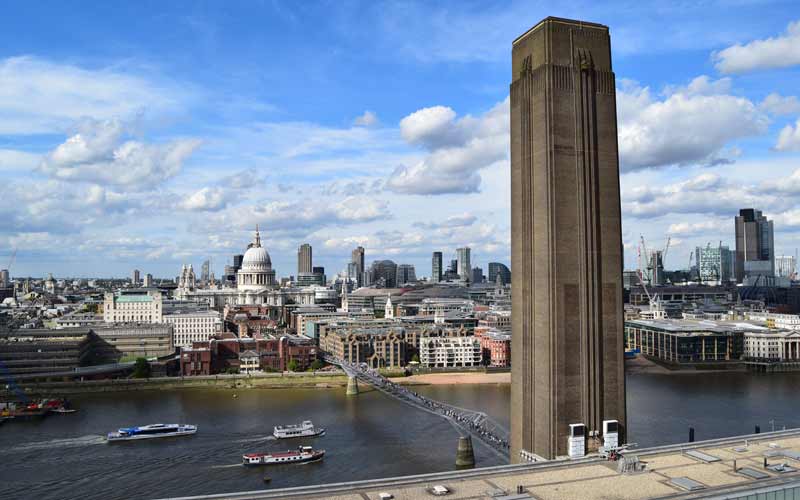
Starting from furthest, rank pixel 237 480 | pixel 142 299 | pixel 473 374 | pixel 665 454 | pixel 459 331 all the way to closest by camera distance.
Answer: pixel 142 299
pixel 459 331
pixel 473 374
pixel 237 480
pixel 665 454

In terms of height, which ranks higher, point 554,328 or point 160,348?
point 554,328

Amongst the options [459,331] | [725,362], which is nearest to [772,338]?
[725,362]

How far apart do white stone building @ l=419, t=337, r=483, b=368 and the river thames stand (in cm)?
1049

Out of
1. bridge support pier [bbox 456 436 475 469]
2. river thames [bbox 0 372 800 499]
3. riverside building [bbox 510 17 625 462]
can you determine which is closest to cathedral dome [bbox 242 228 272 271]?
river thames [bbox 0 372 800 499]

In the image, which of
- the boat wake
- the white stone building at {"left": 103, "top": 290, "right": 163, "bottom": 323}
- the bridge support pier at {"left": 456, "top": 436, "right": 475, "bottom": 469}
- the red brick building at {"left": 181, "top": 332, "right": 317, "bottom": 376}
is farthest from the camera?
the white stone building at {"left": 103, "top": 290, "right": 163, "bottom": 323}

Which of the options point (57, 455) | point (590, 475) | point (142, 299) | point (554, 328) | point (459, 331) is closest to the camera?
point (590, 475)

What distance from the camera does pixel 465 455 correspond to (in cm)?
2895

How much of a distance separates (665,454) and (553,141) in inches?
360

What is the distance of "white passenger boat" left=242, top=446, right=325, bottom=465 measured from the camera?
1174 inches

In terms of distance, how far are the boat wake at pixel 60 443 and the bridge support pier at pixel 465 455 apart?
689 inches

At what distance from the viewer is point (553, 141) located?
2073 cm

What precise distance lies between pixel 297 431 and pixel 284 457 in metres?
4.72

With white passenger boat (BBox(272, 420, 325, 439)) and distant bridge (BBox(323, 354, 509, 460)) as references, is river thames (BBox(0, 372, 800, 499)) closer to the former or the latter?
white passenger boat (BBox(272, 420, 325, 439))

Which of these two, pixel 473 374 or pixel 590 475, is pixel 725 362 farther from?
pixel 590 475
